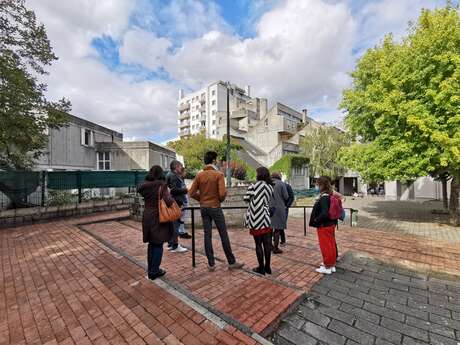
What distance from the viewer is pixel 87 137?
1594 centimetres

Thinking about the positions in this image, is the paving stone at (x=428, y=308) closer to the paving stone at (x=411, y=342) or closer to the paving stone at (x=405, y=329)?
the paving stone at (x=405, y=329)

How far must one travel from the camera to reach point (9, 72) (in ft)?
21.3

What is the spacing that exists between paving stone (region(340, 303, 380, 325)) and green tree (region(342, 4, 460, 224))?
7.02m

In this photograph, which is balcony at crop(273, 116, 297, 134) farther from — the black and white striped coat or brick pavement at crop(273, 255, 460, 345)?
the black and white striped coat

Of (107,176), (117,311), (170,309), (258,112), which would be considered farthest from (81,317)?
(258,112)

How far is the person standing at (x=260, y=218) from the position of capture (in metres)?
3.38

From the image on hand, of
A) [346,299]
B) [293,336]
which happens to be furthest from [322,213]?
[293,336]

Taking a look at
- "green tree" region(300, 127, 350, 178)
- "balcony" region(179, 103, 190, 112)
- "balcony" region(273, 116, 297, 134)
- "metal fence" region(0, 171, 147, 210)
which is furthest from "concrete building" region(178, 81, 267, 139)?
"metal fence" region(0, 171, 147, 210)

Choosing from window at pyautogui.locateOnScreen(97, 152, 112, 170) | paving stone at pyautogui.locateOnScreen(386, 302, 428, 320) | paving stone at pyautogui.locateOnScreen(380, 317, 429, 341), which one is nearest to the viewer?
paving stone at pyautogui.locateOnScreen(380, 317, 429, 341)

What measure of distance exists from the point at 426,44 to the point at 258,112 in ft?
128

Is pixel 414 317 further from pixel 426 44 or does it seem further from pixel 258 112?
pixel 258 112

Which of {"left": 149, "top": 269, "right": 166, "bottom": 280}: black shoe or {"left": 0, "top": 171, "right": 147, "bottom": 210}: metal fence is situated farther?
{"left": 0, "top": 171, "right": 147, "bottom": 210}: metal fence

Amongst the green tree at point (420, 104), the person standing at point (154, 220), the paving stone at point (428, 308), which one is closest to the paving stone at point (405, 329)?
the paving stone at point (428, 308)

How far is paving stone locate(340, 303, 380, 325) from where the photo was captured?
2.57 m
